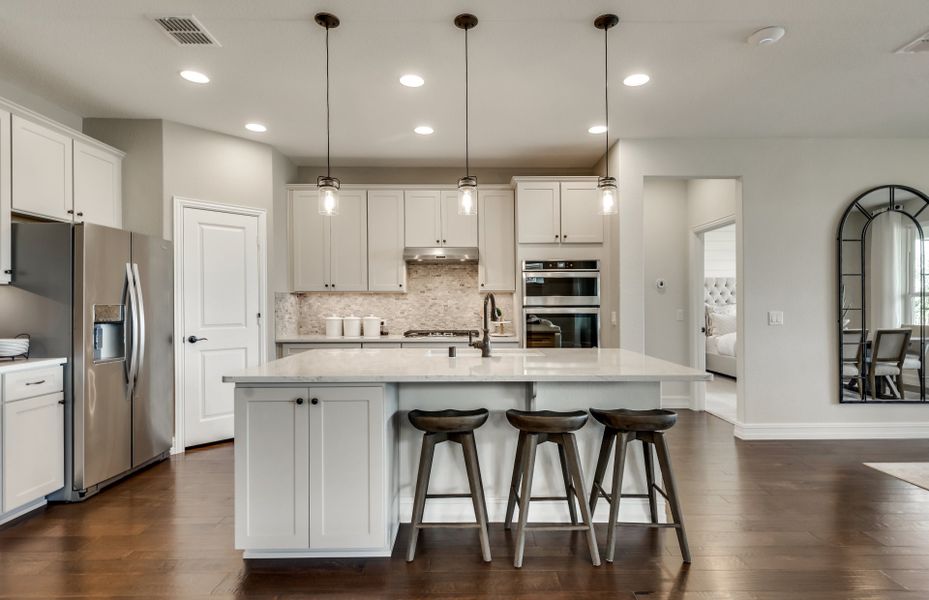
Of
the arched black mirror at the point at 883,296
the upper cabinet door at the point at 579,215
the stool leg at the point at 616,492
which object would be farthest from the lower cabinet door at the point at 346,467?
the arched black mirror at the point at 883,296

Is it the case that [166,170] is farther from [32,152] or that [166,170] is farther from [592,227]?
[592,227]

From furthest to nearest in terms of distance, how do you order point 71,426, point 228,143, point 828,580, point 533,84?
1. point 228,143
2. point 533,84
3. point 71,426
4. point 828,580

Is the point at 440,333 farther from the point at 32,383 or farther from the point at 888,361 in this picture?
the point at 888,361

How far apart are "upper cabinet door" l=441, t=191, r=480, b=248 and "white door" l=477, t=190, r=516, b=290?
0.10 metres

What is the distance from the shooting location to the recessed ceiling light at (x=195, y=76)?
10.4 feet

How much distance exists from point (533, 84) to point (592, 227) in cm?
182

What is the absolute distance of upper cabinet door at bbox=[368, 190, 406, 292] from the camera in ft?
16.8

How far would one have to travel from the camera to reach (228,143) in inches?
171

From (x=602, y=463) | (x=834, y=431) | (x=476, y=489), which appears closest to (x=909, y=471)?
(x=834, y=431)

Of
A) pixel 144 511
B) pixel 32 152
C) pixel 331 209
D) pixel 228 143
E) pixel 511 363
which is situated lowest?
pixel 144 511

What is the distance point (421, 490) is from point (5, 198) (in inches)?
121

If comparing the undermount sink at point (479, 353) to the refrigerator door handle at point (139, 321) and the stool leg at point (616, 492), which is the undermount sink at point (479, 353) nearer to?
the stool leg at point (616, 492)

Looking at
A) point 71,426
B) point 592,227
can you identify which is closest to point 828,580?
point 592,227

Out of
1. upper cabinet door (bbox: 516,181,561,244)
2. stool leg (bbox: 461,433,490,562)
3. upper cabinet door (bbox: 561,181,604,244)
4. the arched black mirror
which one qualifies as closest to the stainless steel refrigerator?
stool leg (bbox: 461,433,490,562)
